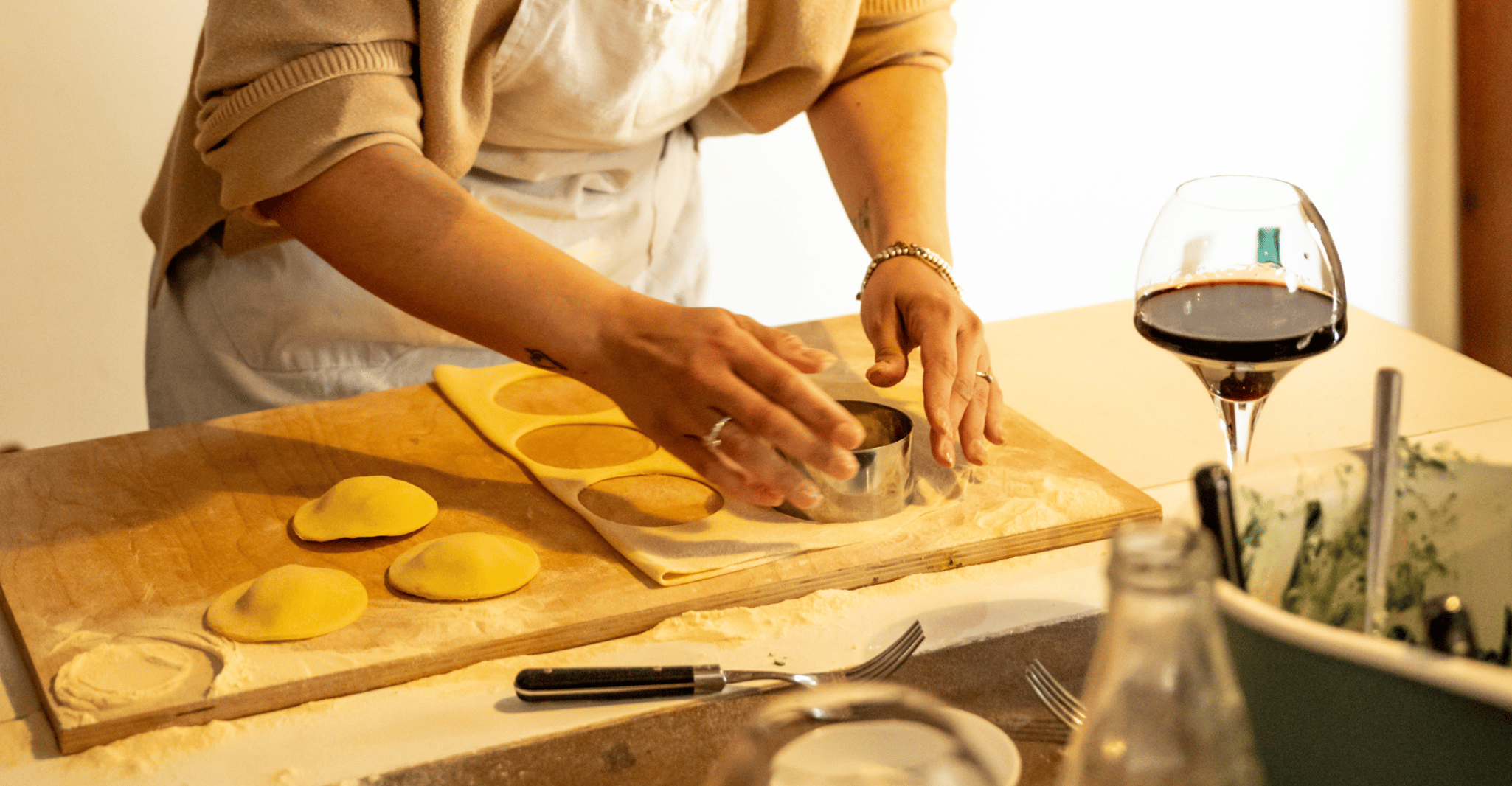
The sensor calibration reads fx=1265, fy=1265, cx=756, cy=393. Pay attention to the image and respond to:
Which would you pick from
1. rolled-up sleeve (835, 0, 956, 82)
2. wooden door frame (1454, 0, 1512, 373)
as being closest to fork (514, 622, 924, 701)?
rolled-up sleeve (835, 0, 956, 82)

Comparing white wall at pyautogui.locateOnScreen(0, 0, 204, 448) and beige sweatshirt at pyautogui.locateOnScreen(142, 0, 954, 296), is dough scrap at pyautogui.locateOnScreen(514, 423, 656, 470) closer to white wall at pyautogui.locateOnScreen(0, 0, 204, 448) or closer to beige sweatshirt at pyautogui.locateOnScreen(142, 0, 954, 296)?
beige sweatshirt at pyautogui.locateOnScreen(142, 0, 954, 296)

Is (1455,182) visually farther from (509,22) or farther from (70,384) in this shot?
(70,384)

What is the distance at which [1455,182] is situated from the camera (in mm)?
→ 3262

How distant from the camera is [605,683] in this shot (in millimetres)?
792

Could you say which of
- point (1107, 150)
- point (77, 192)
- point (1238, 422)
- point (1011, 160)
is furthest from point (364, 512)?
point (1107, 150)

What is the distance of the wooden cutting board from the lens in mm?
844

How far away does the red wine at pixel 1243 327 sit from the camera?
83 centimetres

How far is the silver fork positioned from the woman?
0.71ft

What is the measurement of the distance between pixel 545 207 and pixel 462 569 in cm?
64

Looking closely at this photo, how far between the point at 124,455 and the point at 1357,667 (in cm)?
105

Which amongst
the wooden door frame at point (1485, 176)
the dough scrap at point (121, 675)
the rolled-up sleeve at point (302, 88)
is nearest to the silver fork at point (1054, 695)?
the dough scrap at point (121, 675)

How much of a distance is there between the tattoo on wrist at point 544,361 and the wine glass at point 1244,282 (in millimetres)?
468

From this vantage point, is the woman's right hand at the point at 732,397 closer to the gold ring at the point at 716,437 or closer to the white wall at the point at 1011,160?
the gold ring at the point at 716,437

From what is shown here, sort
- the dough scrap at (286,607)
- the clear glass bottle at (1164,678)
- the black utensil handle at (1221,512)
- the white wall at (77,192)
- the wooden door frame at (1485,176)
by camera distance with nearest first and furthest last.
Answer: the clear glass bottle at (1164,678) → the black utensil handle at (1221,512) → the dough scrap at (286,607) → the white wall at (77,192) → the wooden door frame at (1485,176)
